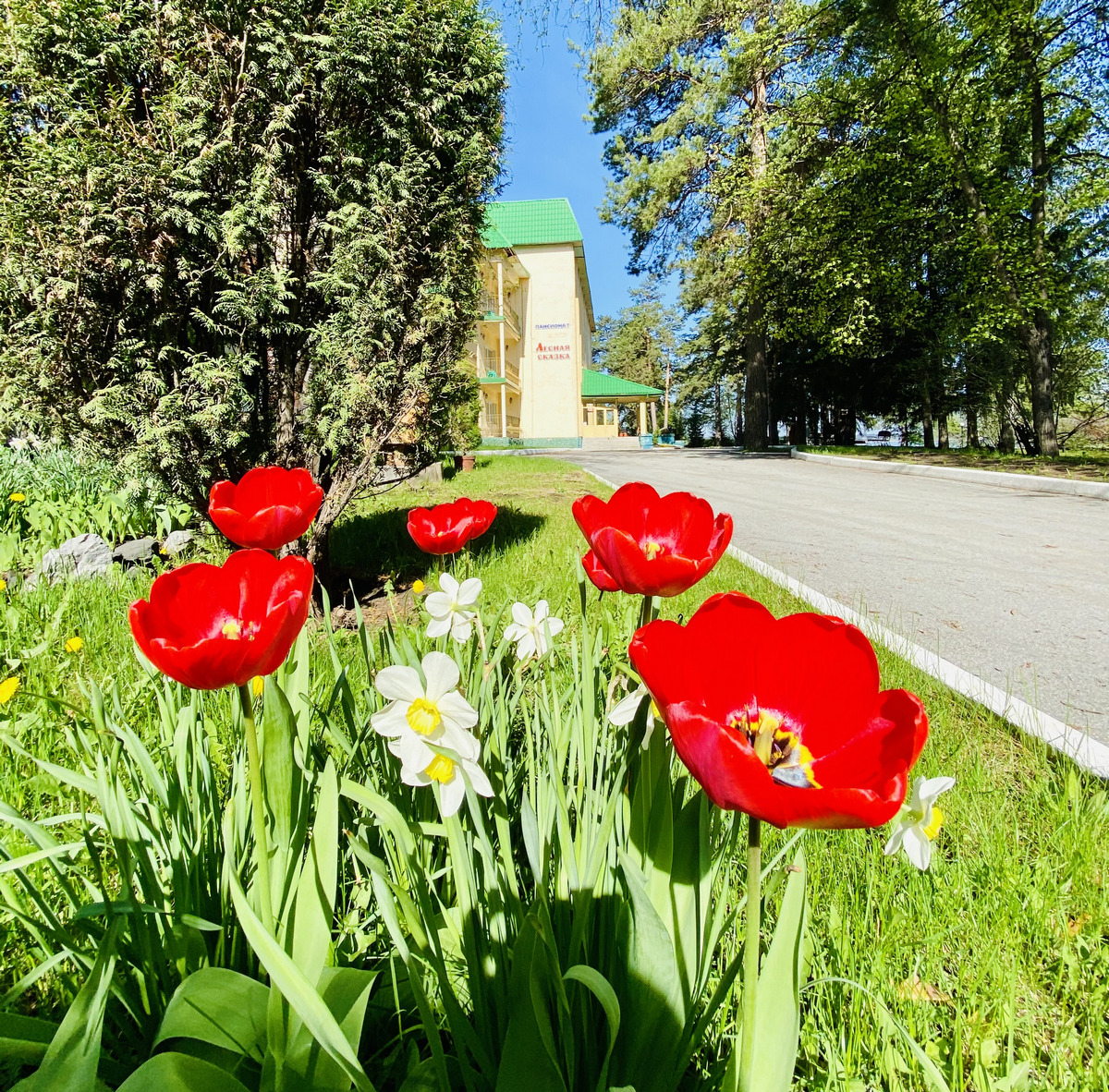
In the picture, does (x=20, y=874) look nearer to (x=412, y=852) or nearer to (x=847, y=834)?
(x=412, y=852)

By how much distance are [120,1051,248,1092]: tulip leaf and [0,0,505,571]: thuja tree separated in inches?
127

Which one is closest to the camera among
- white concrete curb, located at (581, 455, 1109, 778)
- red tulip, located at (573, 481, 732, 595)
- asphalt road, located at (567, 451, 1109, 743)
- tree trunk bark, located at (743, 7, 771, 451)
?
red tulip, located at (573, 481, 732, 595)

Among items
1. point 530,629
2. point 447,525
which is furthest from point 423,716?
point 447,525

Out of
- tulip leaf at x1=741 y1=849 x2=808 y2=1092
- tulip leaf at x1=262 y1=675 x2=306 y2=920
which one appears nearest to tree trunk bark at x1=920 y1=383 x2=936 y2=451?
tulip leaf at x1=741 y1=849 x2=808 y2=1092

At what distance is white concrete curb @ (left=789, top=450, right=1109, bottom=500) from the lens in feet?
28.6

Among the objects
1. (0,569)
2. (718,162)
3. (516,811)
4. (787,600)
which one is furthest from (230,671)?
(718,162)

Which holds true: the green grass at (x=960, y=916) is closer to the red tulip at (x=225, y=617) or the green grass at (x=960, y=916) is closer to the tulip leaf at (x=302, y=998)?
the red tulip at (x=225, y=617)

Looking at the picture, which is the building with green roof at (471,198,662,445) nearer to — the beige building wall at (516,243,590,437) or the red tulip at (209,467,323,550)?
the beige building wall at (516,243,590,437)

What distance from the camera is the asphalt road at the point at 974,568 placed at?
2746 millimetres

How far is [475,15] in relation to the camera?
12.7ft

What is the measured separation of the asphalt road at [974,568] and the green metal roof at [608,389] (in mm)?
29851

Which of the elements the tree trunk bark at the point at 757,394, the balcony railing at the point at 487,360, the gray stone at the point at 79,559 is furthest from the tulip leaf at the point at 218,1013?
the balcony railing at the point at 487,360

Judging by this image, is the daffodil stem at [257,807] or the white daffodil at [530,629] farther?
the white daffodil at [530,629]

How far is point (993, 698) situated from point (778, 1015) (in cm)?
212
